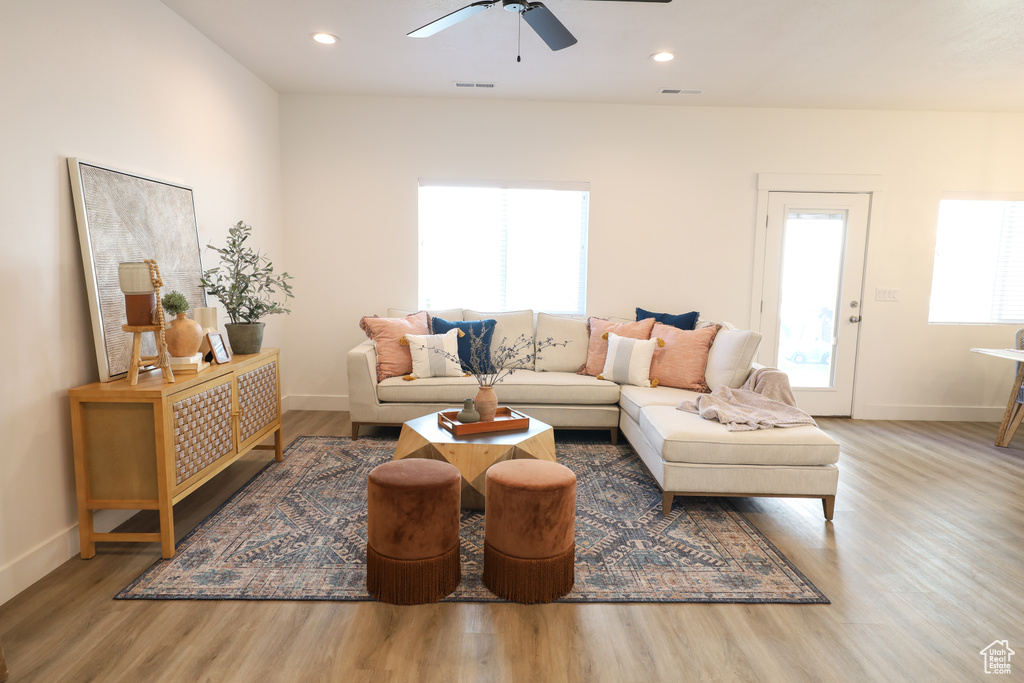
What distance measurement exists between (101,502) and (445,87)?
3.65 metres

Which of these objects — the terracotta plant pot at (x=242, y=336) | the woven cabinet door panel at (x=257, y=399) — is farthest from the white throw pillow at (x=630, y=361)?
the terracotta plant pot at (x=242, y=336)

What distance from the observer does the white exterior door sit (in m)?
4.95

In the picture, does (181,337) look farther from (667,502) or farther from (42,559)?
(667,502)

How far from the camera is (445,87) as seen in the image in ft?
14.7

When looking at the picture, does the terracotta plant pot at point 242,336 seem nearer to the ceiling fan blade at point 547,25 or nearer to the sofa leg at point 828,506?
the ceiling fan blade at point 547,25

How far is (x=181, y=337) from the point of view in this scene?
2662 millimetres

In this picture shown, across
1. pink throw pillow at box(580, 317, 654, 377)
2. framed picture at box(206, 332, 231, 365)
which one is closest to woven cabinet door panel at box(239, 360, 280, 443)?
framed picture at box(206, 332, 231, 365)

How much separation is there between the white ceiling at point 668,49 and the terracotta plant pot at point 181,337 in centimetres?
179

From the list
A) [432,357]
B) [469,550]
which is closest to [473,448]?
[469,550]

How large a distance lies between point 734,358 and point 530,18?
2512mm

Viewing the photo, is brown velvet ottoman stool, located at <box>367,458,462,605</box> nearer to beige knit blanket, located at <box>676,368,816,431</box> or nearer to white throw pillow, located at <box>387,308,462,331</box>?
beige knit blanket, located at <box>676,368,816,431</box>

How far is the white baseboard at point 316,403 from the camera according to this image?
5.04m

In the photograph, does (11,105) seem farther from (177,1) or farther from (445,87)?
(445,87)

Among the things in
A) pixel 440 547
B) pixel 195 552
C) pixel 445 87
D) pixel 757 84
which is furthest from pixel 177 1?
pixel 757 84
